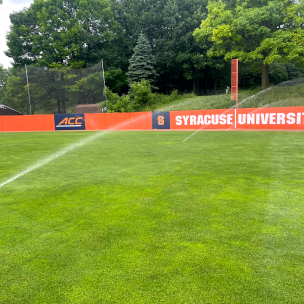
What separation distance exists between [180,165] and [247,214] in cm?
398

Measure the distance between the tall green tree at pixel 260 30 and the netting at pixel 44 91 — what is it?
14640 millimetres

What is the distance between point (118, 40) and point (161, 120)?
3119 cm

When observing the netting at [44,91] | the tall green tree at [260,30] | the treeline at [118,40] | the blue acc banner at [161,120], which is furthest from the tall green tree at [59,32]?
the blue acc banner at [161,120]

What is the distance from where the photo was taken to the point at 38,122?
84.6 feet

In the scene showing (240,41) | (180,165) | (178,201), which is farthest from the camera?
(240,41)

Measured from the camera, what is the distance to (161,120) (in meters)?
22.7

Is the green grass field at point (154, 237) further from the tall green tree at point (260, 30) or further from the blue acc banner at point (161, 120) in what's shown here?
the tall green tree at point (260, 30)

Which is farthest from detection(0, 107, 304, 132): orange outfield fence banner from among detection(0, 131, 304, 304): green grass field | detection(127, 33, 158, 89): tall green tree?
detection(127, 33, 158, 89): tall green tree

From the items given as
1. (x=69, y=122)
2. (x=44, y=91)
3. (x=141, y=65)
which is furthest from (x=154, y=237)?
(x=141, y=65)

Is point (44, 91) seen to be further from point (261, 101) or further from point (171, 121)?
point (261, 101)

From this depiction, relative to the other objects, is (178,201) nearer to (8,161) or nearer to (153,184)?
(153,184)

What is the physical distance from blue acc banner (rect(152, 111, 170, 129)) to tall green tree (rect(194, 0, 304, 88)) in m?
13.5

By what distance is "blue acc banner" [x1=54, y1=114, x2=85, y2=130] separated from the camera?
82.3 feet

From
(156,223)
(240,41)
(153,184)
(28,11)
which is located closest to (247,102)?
(240,41)
